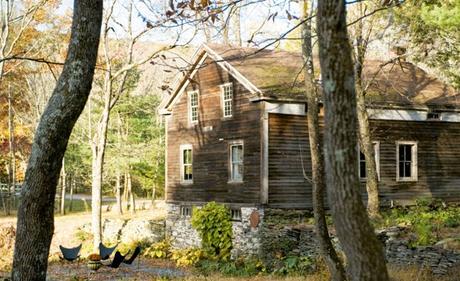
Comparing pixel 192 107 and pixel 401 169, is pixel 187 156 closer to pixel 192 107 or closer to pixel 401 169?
pixel 192 107

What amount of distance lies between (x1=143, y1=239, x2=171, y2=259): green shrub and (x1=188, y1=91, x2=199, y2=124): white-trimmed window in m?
5.53

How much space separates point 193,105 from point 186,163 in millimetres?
2608

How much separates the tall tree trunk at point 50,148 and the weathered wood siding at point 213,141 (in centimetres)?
1633

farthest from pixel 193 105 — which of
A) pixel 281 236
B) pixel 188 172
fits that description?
pixel 281 236

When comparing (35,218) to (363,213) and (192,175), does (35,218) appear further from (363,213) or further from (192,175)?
(192,175)

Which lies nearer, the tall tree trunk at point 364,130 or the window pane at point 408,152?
the tall tree trunk at point 364,130

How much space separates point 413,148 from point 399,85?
9.22ft

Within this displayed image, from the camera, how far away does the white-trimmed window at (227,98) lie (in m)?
25.2

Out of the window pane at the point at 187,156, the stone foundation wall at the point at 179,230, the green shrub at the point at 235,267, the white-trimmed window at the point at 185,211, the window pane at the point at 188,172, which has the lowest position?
the green shrub at the point at 235,267

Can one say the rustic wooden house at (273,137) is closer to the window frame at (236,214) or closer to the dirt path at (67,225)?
the window frame at (236,214)

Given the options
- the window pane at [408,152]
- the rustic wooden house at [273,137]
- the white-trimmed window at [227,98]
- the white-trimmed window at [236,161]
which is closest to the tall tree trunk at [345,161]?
the rustic wooden house at [273,137]

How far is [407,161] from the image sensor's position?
84.1ft

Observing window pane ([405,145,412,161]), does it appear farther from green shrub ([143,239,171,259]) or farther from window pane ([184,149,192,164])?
green shrub ([143,239,171,259])

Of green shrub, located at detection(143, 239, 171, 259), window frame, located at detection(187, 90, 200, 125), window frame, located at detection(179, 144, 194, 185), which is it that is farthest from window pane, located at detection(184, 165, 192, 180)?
green shrub, located at detection(143, 239, 171, 259)
